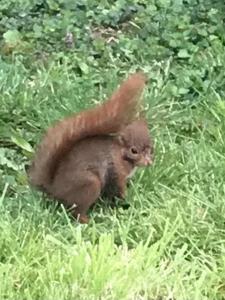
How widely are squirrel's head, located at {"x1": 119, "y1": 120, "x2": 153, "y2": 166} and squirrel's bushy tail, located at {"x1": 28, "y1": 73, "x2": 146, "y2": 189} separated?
8cm

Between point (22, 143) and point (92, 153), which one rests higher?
point (92, 153)

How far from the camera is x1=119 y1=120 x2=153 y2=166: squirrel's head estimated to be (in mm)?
5602

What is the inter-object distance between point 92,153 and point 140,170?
37 cm

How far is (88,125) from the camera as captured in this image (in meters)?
5.48

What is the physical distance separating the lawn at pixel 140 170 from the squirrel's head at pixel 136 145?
17 centimetres

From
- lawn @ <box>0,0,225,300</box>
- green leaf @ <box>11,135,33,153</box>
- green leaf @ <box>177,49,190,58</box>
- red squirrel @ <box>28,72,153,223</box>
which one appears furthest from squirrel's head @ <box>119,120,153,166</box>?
green leaf @ <box>177,49,190,58</box>

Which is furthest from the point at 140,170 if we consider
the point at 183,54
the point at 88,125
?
the point at 183,54

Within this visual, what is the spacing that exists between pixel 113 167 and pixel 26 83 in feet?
3.98

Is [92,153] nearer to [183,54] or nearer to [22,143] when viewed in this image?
[22,143]

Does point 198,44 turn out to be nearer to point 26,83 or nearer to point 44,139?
point 26,83

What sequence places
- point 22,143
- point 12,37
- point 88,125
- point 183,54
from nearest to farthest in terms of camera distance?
1. point 88,125
2. point 22,143
3. point 183,54
4. point 12,37

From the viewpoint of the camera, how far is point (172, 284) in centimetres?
494

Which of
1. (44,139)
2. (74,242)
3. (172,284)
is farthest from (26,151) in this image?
(172,284)

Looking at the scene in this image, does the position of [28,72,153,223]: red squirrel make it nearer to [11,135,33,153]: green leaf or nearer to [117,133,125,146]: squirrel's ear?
[117,133,125,146]: squirrel's ear
